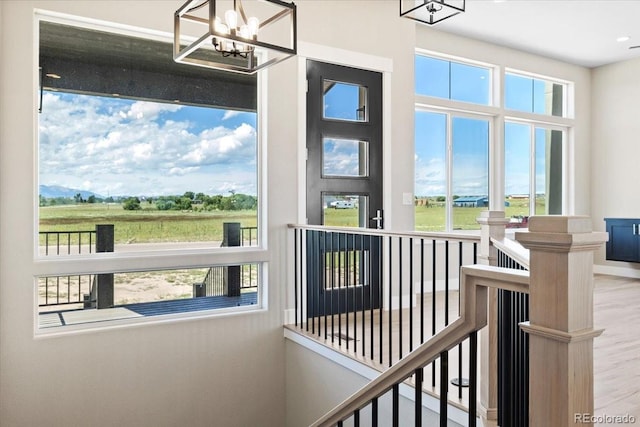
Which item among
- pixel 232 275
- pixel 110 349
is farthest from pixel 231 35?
pixel 110 349

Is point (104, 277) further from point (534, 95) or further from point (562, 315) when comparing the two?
point (534, 95)

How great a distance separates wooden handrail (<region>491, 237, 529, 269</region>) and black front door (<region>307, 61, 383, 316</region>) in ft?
7.37

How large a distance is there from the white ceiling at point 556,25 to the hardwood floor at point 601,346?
3.20m

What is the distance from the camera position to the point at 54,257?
3426 millimetres

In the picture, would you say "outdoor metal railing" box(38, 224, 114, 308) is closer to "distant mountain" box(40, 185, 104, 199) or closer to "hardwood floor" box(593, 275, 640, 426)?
"distant mountain" box(40, 185, 104, 199)

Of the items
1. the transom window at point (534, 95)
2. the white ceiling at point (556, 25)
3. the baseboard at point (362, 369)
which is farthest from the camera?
the transom window at point (534, 95)

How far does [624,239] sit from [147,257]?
21.6 feet

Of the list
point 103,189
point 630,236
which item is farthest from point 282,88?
point 630,236

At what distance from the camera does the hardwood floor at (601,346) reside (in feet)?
8.26

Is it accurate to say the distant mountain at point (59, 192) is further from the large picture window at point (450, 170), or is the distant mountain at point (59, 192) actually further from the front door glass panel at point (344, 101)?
the large picture window at point (450, 170)

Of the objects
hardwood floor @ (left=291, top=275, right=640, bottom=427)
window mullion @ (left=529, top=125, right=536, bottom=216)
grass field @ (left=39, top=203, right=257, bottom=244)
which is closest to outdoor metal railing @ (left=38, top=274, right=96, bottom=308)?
grass field @ (left=39, top=203, right=257, bottom=244)

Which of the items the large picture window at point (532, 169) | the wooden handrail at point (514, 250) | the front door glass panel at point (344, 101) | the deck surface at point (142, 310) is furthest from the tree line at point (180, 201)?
the large picture window at point (532, 169)

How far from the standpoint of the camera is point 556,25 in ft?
18.5

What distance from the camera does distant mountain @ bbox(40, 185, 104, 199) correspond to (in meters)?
3.45
